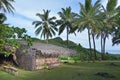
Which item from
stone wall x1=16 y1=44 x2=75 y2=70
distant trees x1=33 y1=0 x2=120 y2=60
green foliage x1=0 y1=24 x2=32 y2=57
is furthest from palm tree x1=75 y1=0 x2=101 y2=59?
green foliage x1=0 y1=24 x2=32 y2=57

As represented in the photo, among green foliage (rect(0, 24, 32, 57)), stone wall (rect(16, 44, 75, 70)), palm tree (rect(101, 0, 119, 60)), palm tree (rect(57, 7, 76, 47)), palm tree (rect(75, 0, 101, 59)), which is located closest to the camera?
green foliage (rect(0, 24, 32, 57))

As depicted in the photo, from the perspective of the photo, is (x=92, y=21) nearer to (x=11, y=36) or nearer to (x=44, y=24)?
(x=44, y=24)

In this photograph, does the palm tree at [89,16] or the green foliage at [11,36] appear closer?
the green foliage at [11,36]

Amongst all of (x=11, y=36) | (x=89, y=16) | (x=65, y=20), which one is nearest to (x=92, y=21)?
(x=89, y=16)

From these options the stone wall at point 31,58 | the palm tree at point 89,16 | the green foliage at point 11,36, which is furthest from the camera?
the palm tree at point 89,16

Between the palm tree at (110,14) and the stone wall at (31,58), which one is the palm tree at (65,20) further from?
the stone wall at (31,58)

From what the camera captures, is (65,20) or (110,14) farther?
(65,20)

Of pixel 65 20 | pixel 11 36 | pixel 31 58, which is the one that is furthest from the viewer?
pixel 65 20

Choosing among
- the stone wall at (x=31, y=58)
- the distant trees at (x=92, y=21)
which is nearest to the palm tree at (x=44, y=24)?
the distant trees at (x=92, y=21)

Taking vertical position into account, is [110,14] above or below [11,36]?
above

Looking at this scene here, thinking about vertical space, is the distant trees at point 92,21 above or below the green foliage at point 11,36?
above

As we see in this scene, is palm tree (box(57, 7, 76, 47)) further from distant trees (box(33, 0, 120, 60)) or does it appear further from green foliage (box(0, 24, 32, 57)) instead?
green foliage (box(0, 24, 32, 57))

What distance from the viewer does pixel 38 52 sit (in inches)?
1053

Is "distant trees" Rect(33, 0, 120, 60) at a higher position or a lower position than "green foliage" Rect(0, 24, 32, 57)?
higher
